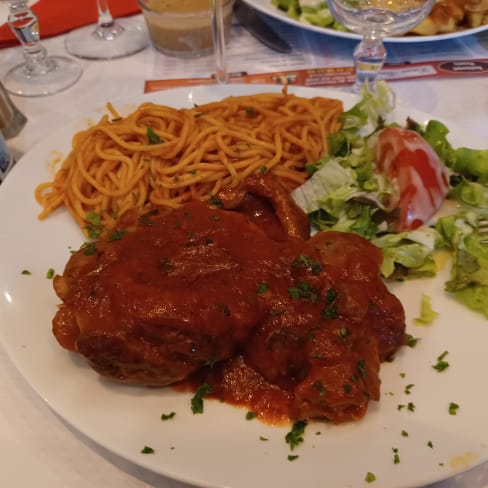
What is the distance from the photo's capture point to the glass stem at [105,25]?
456 centimetres

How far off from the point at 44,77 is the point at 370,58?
2455 millimetres

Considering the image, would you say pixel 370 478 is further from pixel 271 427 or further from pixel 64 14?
pixel 64 14

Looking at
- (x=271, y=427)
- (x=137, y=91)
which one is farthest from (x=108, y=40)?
(x=271, y=427)

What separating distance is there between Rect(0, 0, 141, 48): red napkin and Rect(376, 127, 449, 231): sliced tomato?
320 centimetres

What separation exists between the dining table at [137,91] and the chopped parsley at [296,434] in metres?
0.66

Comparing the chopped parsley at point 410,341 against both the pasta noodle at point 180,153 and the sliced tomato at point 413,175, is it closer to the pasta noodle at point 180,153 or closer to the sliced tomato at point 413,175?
the sliced tomato at point 413,175

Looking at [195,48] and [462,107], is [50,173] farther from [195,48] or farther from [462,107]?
[462,107]

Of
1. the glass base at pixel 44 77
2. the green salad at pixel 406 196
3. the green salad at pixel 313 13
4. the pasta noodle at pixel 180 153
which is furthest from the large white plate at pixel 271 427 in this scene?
the green salad at pixel 313 13

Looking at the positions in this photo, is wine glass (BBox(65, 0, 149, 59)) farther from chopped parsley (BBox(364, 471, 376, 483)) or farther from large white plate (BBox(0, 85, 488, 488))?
chopped parsley (BBox(364, 471, 376, 483))

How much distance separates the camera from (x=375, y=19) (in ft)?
11.4

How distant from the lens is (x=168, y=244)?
221 cm

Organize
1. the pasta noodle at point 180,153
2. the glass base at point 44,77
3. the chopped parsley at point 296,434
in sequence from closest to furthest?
the chopped parsley at point 296,434 < the pasta noodle at point 180,153 < the glass base at point 44,77

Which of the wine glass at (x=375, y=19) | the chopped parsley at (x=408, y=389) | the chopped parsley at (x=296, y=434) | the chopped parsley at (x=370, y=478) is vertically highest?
the wine glass at (x=375, y=19)

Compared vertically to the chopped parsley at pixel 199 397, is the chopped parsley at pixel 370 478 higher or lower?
higher
